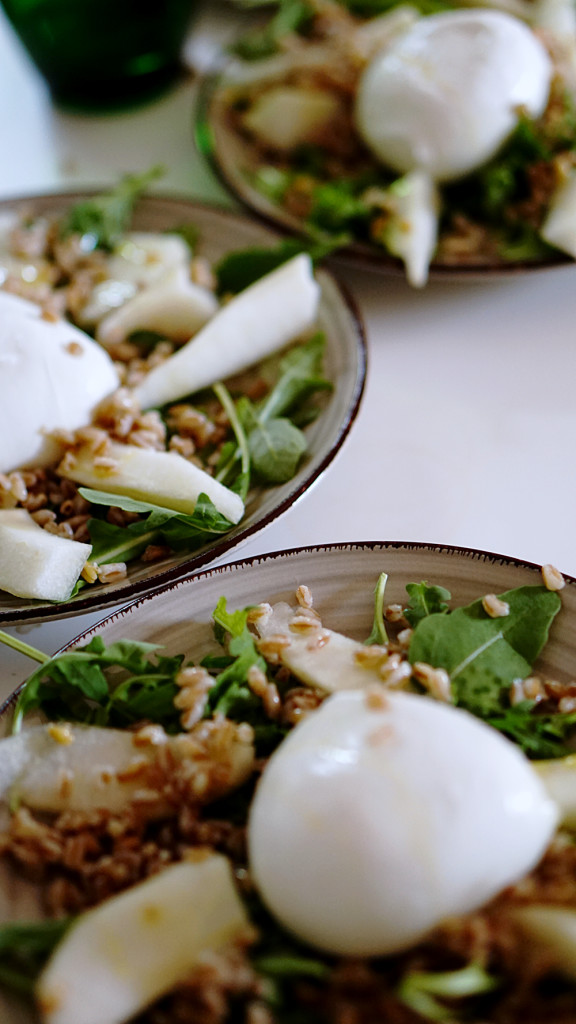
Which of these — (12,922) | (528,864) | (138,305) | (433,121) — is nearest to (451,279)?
(433,121)

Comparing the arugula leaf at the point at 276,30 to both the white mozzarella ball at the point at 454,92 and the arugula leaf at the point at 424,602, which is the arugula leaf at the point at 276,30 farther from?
the arugula leaf at the point at 424,602

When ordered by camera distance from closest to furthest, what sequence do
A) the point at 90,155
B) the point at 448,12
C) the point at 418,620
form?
the point at 418,620
the point at 448,12
the point at 90,155

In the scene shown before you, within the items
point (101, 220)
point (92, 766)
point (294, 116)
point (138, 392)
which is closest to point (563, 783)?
point (92, 766)

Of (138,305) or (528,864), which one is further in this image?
(138,305)

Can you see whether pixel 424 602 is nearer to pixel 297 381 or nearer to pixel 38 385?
pixel 297 381

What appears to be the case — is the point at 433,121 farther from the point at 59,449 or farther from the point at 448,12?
the point at 59,449

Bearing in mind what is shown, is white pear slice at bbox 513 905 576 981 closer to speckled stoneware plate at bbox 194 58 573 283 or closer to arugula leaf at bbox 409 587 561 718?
arugula leaf at bbox 409 587 561 718

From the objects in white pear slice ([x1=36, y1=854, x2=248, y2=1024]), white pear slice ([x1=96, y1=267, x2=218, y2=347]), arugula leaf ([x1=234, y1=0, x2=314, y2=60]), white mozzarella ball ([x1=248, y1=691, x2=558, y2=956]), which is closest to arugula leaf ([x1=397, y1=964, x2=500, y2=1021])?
white mozzarella ball ([x1=248, y1=691, x2=558, y2=956])
